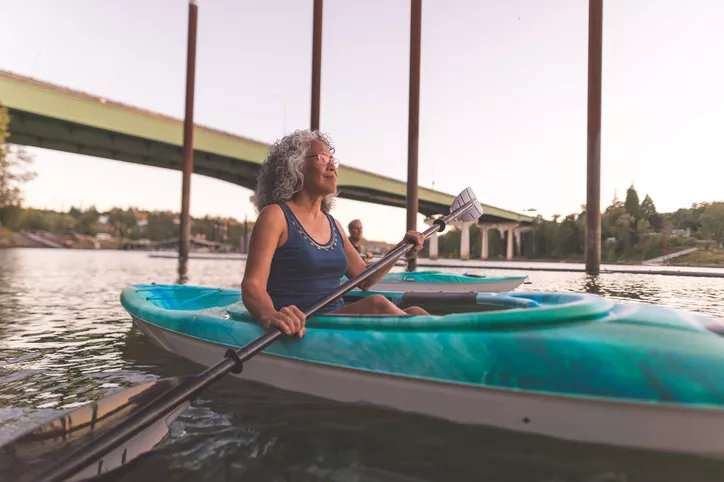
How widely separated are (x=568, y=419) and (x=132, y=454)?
1.87 meters

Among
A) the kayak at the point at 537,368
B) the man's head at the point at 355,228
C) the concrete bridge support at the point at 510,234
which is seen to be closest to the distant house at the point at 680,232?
the concrete bridge support at the point at 510,234

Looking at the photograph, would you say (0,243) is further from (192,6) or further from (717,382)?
(717,382)

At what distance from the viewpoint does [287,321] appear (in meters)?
2.38

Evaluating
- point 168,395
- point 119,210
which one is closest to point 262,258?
point 168,395

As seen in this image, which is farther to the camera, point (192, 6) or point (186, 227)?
point (186, 227)

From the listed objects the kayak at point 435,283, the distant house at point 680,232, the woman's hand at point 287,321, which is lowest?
the kayak at point 435,283

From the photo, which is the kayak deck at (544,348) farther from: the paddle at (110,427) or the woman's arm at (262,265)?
the paddle at (110,427)

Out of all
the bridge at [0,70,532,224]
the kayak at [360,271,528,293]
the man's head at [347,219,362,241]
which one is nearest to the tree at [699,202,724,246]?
the bridge at [0,70,532,224]

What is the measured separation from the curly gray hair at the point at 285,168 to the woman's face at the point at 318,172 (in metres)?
0.03

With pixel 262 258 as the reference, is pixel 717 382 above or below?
below

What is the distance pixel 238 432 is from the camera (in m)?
2.41

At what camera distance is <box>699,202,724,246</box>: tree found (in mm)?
32250

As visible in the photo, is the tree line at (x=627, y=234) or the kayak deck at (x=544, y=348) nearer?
the kayak deck at (x=544, y=348)

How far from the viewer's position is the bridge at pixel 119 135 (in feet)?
80.0
